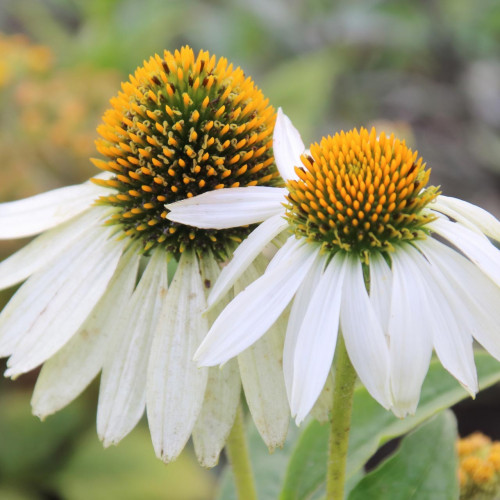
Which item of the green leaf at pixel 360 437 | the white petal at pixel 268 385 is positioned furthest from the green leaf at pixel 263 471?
the white petal at pixel 268 385

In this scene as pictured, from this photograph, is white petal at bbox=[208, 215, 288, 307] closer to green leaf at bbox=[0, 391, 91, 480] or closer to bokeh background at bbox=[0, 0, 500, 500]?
bokeh background at bbox=[0, 0, 500, 500]

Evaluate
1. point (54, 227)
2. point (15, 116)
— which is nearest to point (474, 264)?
point (54, 227)

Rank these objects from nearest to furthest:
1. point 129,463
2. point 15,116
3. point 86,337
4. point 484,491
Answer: point 86,337, point 484,491, point 129,463, point 15,116

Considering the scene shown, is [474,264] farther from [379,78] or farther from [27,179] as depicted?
[379,78]

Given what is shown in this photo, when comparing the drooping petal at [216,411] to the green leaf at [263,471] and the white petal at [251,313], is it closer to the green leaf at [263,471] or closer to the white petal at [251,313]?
the white petal at [251,313]

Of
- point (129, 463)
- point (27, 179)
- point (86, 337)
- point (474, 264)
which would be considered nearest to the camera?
point (474, 264)
